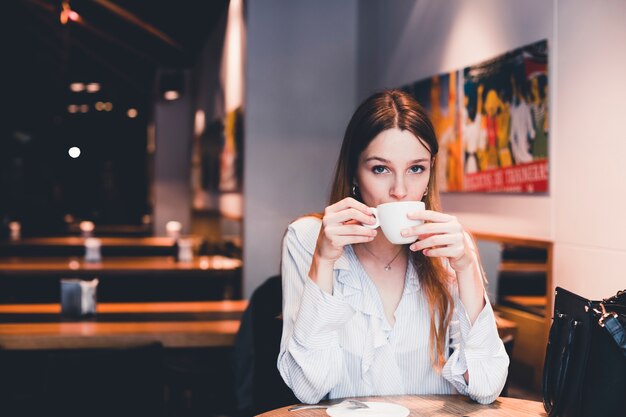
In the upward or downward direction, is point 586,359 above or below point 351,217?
below

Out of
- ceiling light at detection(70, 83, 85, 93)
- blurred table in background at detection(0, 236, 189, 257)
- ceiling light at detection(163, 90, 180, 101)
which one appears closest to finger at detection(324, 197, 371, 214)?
blurred table in background at detection(0, 236, 189, 257)

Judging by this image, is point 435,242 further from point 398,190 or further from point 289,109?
point 289,109

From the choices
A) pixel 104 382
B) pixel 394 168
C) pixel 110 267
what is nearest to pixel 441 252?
pixel 394 168

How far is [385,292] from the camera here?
6.48ft

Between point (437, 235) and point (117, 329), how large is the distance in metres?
2.06

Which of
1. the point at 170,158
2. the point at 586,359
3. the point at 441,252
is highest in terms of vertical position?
the point at 170,158

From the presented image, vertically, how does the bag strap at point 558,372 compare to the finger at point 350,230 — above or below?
below

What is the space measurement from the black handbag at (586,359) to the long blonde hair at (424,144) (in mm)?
387

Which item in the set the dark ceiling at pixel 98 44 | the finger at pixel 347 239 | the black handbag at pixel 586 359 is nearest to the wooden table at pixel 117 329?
the finger at pixel 347 239

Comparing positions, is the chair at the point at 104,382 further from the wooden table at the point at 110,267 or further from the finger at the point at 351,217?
the wooden table at the point at 110,267

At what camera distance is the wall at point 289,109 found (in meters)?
4.83

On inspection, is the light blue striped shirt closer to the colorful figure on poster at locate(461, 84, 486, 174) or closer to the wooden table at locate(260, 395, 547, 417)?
the wooden table at locate(260, 395, 547, 417)

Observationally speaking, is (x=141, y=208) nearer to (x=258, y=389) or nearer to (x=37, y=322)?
(x=37, y=322)

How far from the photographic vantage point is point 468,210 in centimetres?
343
